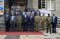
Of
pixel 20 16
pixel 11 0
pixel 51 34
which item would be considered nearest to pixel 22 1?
pixel 11 0

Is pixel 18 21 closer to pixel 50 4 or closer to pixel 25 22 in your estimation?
pixel 25 22

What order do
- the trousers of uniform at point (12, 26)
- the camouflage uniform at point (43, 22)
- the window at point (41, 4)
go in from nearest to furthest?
1. the camouflage uniform at point (43, 22)
2. the trousers of uniform at point (12, 26)
3. the window at point (41, 4)

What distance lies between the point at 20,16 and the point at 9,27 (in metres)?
1.63

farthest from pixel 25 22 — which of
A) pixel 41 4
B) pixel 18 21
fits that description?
pixel 41 4

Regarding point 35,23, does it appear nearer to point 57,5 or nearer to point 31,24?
point 31,24

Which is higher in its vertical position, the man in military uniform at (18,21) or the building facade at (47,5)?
the building facade at (47,5)

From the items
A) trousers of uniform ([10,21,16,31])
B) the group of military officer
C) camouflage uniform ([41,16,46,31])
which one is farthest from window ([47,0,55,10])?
trousers of uniform ([10,21,16,31])

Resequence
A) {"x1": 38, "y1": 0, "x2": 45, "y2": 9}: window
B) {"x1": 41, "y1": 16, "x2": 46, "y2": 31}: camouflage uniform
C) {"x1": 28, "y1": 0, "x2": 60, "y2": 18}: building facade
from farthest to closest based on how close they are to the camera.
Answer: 1. {"x1": 38, "y1": 0, "x2": 45, "y2": 9}: window
2. {"x1": 28, "y1": 0, "x2": 60, "y2": 18}: building facade
3. {"x1": 41, "y1": 16, "x2": 46, "y2": 31}: camouflage uniform

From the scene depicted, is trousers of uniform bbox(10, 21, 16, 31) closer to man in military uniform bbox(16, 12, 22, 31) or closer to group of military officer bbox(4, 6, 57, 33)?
group of military officer bbox(4, 6, 57, 33)

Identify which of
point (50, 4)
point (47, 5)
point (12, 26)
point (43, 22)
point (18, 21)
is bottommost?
point (12, 26)

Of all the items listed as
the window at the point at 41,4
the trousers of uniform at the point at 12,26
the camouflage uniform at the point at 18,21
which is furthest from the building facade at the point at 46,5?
the trousers of uniform at the point at 12,26

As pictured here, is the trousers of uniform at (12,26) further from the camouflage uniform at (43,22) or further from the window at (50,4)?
the window at (50,4)

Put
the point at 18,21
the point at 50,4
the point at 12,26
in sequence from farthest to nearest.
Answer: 1. the point at 50,4
2. the point at 12,26
3. the point at 18,21

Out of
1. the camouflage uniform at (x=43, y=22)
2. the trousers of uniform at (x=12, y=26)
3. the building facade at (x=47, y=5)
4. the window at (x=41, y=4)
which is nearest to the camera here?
the camouflage uniform at (x=43, y=22)
